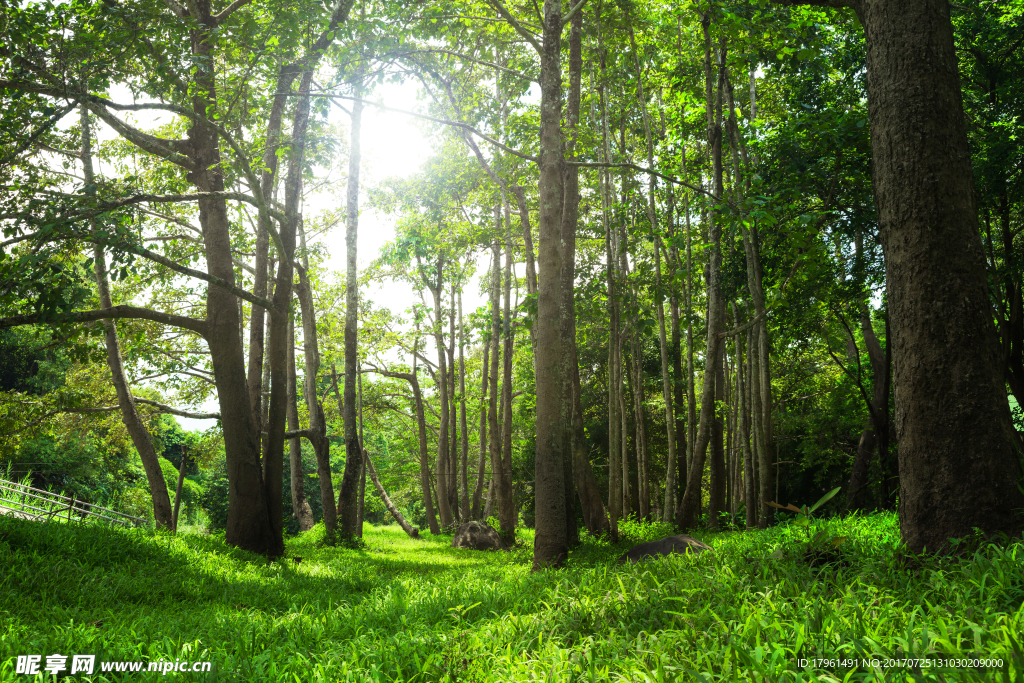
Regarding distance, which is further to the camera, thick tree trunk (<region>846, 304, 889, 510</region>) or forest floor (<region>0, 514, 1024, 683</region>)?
thick tree trunk (<region>846, 304, 889, 510</region>)

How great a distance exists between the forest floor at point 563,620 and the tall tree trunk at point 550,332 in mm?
821

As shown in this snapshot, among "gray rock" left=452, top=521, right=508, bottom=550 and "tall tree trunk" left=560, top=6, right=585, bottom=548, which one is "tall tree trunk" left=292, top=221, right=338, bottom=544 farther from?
"tall tree trunk" left=560, top=6, right=585, bottom=548

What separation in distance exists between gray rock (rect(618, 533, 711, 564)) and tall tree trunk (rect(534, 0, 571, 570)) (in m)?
0.86

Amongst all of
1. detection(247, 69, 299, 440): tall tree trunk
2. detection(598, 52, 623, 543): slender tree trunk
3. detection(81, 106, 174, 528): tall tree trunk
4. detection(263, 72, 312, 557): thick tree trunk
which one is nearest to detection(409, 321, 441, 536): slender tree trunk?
detection(247, 69, 299, 440): tall tree trunk

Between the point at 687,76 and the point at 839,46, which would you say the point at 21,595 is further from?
the point at 839,46

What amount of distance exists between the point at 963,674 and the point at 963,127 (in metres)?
3.32

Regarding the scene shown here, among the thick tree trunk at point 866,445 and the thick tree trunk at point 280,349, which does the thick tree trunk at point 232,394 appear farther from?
the thick tree trunk at point 866,445

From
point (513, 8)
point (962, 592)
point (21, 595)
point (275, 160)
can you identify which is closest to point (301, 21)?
point (275, 160)

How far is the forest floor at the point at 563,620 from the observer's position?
2.25 m

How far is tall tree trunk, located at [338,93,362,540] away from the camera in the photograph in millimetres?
11258

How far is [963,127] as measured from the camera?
355cm

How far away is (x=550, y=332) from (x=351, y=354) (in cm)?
711

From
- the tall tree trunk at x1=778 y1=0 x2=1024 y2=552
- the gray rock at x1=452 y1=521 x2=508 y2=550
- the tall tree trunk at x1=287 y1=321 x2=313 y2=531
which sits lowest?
the gray rock at x1=452 y1=521 x2=508 y2=550

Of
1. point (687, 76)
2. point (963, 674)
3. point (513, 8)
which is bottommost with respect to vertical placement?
point (963, 674)
